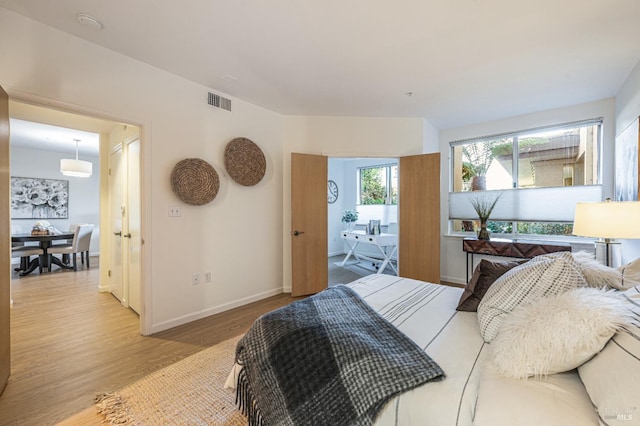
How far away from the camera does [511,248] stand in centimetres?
337

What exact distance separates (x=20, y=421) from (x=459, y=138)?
5342 mm

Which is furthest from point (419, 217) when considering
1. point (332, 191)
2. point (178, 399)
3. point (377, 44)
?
point (178, 399)

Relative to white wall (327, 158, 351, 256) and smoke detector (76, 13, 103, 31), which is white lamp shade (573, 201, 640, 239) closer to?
smoke detector (76, 13, 103, 31)

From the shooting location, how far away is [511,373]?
95 cm

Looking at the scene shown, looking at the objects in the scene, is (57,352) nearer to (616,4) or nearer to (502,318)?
(502,318)

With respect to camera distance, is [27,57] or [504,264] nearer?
[504,264]

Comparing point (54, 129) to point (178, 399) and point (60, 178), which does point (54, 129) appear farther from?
point (178, 399)

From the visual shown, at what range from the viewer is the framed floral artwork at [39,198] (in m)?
5.65

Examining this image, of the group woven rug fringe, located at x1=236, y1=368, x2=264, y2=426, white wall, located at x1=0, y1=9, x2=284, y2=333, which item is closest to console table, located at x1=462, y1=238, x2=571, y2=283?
white wall, located at x1=0, y1=9, x2=284, y2=333

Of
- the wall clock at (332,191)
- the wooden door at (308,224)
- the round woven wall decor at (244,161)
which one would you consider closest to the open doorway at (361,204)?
the wall clock at (332,191)

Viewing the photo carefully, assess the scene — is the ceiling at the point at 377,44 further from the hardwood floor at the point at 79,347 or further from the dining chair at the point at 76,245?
the dining chair at the point at 76,245

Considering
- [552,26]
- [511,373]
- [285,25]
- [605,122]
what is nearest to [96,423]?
[511,373]

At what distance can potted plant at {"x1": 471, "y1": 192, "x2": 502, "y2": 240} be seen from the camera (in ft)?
12.3

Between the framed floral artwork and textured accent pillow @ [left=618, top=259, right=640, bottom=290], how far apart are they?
881 cm
